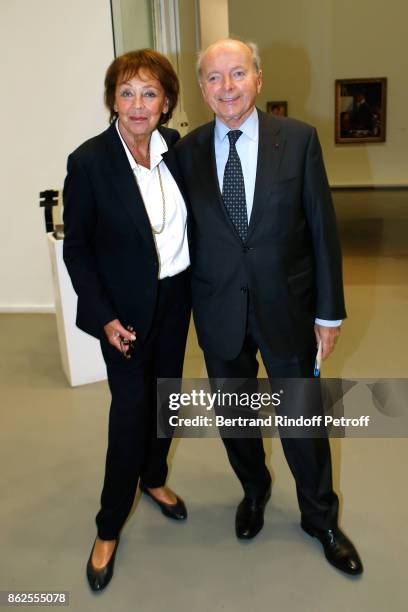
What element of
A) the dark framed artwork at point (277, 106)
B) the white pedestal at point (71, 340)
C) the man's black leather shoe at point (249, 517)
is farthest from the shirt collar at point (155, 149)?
the dark framed artwork at point (277, 106)

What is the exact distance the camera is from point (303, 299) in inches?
88.6

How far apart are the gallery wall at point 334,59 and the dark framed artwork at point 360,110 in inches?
6.3

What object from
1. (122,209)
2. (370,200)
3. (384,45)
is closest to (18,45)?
(122,209)

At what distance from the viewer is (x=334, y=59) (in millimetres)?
14141

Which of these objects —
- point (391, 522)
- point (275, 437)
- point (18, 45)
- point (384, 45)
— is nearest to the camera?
point (391, 522)

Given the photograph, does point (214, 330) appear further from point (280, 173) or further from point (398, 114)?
point (398, 114)

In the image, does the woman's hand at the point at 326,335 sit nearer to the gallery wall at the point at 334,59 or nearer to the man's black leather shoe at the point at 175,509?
the man's black leather shoe at the point at 175,509

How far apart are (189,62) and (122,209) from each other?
5.57m

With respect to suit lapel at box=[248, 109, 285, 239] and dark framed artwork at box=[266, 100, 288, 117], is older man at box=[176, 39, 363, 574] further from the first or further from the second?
dark framed artwork at box=[266, 100, 288, 117]

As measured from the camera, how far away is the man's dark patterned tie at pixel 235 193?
2148 millimetres

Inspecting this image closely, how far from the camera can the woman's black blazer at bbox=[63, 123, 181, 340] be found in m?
2.09

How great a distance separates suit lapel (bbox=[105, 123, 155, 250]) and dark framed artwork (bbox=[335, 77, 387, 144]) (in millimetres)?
13356

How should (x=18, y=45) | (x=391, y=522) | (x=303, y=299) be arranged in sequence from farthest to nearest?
(x=18, y=45), (x=391, y=522), (x=303, y=299)

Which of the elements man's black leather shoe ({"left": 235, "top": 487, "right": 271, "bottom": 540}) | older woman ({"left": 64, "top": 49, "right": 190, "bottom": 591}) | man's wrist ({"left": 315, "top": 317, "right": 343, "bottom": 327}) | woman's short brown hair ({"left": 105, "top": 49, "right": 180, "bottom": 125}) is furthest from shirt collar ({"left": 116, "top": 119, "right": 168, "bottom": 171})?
man's black leather shoe ({"left": 235, "top": 487, "right": 271, "bottom": 540})
